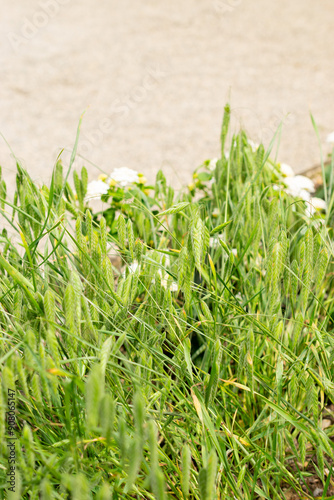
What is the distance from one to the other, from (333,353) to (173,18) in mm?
3916

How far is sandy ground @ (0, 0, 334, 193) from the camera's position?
273 cm

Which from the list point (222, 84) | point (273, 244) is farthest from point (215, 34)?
point (273, 244)

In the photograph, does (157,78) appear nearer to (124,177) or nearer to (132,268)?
(124,177)

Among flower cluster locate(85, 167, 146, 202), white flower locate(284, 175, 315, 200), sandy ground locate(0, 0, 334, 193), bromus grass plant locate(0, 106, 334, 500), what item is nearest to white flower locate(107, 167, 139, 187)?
flower cluster locate(85, 167, 146, 202)

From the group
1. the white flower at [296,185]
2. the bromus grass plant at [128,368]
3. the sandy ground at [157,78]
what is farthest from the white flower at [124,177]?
the sandy ground at [157,78]

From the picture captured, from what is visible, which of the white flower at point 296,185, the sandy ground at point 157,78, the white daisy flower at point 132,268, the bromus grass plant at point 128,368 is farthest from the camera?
the sandy ground at point 157,78

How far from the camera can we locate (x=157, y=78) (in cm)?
331

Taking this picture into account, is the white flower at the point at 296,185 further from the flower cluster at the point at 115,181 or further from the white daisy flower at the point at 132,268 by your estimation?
the white daisy flower at the point at 132,268

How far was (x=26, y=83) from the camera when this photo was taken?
3182mm

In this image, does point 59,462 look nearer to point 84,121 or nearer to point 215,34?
point 84,121

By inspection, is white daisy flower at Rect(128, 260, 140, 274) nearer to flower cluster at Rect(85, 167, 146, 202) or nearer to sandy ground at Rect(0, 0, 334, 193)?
flower cluster at Rect(85, 167, 146, 202)

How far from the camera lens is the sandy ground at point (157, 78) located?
2.73m

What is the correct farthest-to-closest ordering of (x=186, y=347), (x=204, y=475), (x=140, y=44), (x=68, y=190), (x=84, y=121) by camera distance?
(x=140, y=44), (x=84, y=121), (x=68, y=190), (x=186, y=347), (x=204, y=475)

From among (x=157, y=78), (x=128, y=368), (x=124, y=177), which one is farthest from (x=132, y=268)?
(x=157, y=78)
